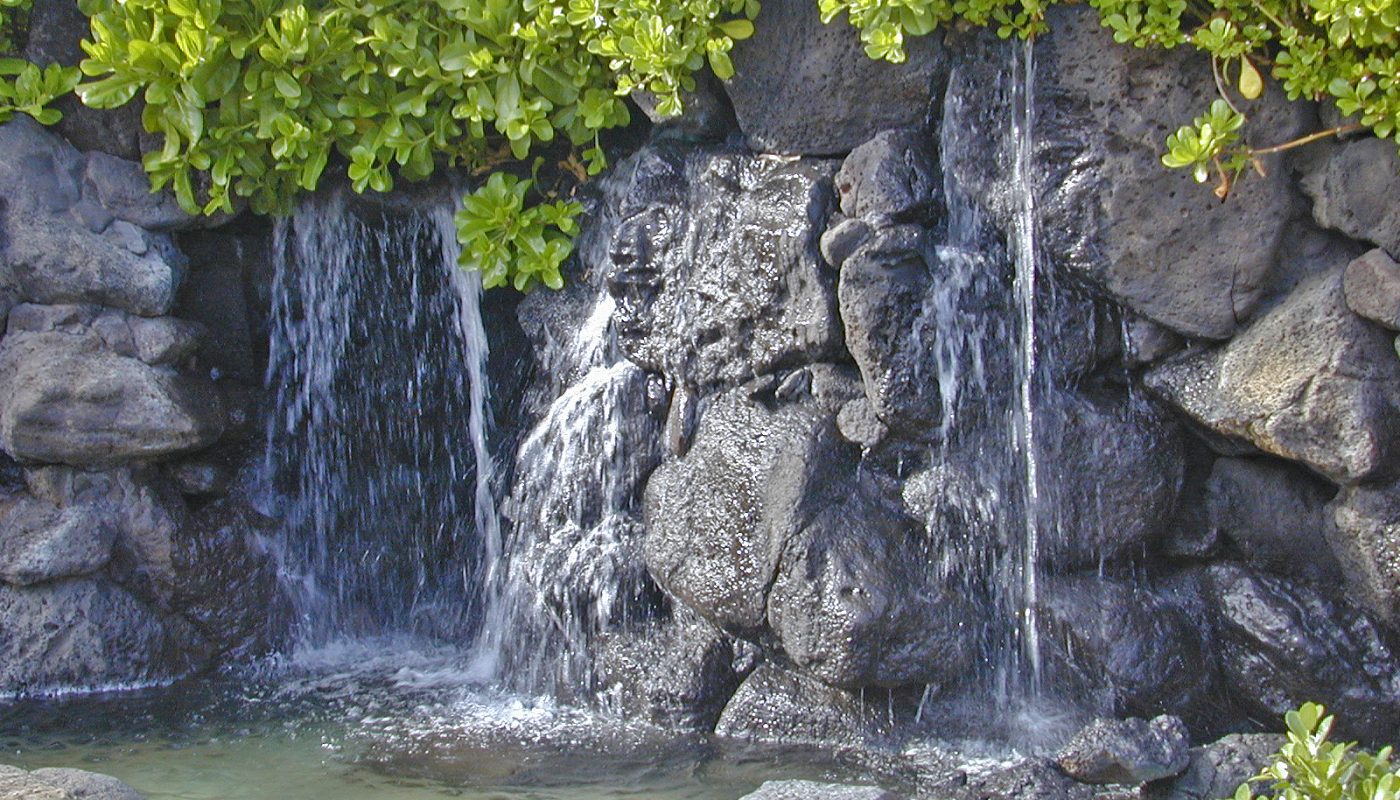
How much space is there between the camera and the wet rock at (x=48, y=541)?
19.0ft

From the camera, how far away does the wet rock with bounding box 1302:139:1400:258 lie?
176 inches

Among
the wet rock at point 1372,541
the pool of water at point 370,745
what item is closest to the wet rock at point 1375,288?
the wet rock at point 1372,541

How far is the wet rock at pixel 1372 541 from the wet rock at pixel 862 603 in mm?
1266

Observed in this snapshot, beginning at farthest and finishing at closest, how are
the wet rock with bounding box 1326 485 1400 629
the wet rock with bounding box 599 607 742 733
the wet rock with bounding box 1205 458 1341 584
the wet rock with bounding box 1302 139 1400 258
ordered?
1. the wet rock with bounding box 599 607 742 733
2. the wet rock with bounding box 1205 458 1341 584
3. the wet rock with bounding box 1326 485 1400 629
4. the wet rock with bounding box 1302 139 1400 258

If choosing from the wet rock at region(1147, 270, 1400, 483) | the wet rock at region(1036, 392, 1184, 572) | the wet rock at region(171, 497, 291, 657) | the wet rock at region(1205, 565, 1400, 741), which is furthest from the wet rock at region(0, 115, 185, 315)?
the wet rock at region(1205, 565, 1400, 741)

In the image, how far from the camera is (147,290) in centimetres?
598

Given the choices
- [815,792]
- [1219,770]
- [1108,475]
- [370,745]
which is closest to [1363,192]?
[1108,475]

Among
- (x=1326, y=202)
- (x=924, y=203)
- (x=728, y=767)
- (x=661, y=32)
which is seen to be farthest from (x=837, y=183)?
(x=728, y=767)

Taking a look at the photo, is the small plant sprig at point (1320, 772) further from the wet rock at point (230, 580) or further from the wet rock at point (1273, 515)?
the wet rock at point (230, 580)

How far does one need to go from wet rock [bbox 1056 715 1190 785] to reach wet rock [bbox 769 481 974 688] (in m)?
0.69

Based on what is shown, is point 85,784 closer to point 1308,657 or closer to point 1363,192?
point 1308,657

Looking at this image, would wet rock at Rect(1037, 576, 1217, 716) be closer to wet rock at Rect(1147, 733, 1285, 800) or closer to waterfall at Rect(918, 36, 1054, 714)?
waterfall at Rect(918, 36, 1054, 714)

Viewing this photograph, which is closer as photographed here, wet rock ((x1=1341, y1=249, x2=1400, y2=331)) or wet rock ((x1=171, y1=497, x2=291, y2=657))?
wet rock ((x1=1341, y1=249, x2=1400, y2=331))

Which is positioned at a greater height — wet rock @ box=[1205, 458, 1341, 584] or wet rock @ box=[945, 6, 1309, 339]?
wet rock @ box=[945, 6, 1309, 339]
